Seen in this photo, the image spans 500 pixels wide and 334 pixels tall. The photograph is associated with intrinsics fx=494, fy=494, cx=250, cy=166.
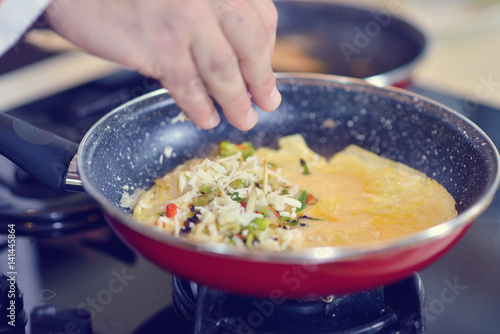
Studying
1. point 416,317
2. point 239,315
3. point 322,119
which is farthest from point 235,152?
point 416,317

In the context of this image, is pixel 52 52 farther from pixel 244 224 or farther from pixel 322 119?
pixel 244 224

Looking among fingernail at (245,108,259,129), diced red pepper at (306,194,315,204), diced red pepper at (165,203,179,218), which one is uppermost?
fingernail at (245,108,259,129)

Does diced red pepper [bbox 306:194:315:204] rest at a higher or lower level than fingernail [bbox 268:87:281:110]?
lower

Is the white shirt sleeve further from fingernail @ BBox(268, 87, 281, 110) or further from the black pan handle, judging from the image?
fingernail @ BBox(268, 87, 281, 110)

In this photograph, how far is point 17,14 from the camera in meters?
0.77

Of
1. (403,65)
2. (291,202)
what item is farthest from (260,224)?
(403,65)

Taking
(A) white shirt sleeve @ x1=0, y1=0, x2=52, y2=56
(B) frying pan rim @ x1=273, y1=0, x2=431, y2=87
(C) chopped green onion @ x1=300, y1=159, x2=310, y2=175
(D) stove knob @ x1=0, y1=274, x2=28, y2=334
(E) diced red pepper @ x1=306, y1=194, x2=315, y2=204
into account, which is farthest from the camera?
(B) frying pan rim @ x1=273, y1=0, x2=431, y2=87

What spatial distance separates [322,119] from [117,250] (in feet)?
1.88

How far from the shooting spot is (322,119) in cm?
122

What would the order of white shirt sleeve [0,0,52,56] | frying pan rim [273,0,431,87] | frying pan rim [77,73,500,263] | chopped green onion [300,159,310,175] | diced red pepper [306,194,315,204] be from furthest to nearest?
frying pan rim [273,0,431,87] → chopped green onion [300,159,310,175] → diced red pepper [306,194,315,204] → white shirt sleeve [0,0,52,56] → frying pan rim [77,73,500,263]

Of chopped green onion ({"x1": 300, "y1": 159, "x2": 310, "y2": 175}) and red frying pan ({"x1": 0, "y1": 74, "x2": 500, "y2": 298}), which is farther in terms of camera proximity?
chopped green onion ({"x1": 300, "y1": 159, "x2": 310, "y2": 175})

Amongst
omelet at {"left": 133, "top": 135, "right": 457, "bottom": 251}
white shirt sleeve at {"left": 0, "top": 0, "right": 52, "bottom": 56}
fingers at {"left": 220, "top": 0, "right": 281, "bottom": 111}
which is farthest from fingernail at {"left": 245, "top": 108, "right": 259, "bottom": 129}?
white shirt sleeve at {"left": 0, "top": 0, "right": 52, "bottom": 56}

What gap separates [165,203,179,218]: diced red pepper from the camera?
0.88 metres

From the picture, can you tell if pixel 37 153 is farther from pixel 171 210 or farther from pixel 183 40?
pixel 183 40
